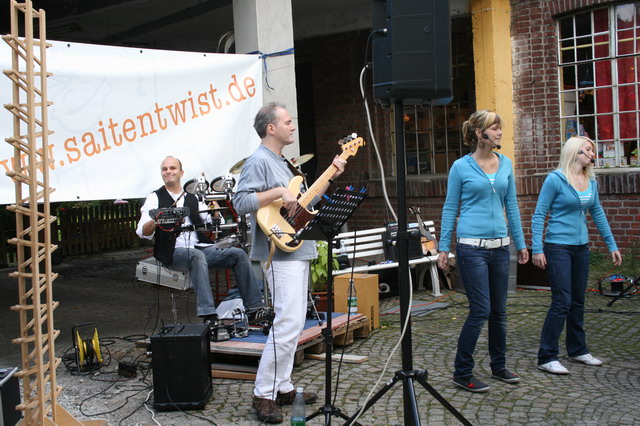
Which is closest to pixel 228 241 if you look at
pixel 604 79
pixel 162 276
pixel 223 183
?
pixel 223 183

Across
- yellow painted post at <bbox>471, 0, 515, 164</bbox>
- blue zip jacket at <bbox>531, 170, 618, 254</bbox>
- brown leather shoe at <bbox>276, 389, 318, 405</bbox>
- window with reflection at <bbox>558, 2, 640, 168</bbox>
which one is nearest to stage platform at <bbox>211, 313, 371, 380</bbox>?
brown leather shoe at <bbox>276, 389, 318, 405</bbox>

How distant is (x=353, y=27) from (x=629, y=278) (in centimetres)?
550

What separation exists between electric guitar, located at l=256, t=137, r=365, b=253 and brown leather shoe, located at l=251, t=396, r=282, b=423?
0.96 metres

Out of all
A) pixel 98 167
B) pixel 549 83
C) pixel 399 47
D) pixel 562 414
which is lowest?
pixel 562 414

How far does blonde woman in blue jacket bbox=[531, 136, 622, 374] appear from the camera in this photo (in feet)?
17.1

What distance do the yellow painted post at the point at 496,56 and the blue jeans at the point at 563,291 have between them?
485 cm

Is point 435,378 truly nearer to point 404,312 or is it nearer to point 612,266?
point 404,312

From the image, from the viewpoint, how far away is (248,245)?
6516 mm

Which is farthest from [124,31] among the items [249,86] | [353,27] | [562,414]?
[562,414]

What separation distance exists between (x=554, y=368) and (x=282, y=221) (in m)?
2.33

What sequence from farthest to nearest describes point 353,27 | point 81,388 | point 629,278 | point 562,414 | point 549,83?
point 353,27 < point 549,83 < point 629,278 < point 81,388 < point 562,414

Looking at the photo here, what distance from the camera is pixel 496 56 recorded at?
9938mm

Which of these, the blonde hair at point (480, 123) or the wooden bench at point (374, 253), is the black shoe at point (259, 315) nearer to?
the wooden bench at point (374, 253)

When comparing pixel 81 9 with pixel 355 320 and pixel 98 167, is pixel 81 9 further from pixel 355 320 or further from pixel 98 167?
pixel 355 320
